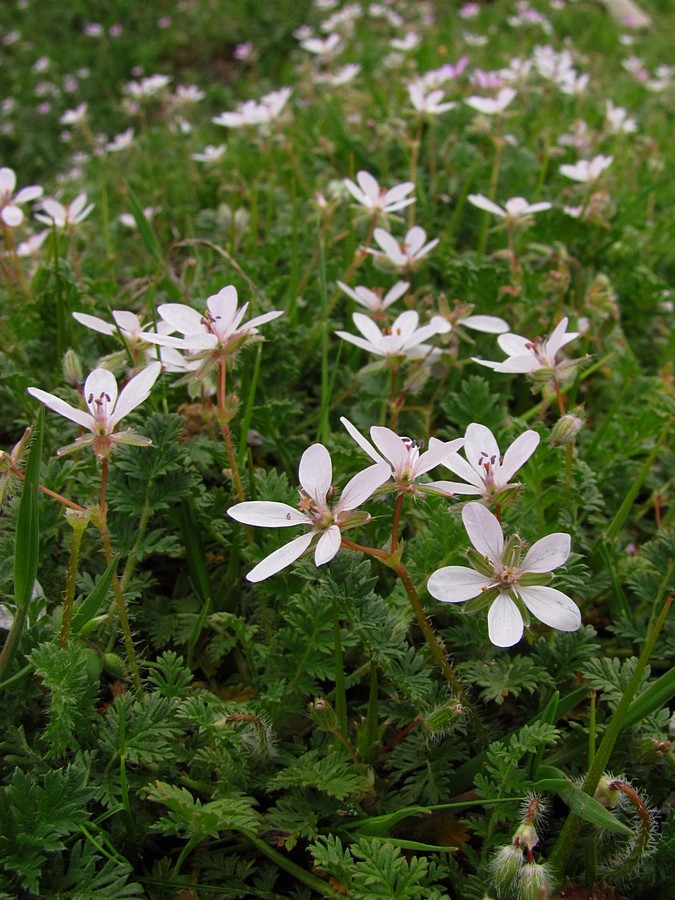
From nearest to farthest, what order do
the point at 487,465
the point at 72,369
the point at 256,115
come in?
1. the point at 487,465
2. the point at 72,369
3. the point at 256,115

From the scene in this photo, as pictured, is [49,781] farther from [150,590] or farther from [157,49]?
[157,49]

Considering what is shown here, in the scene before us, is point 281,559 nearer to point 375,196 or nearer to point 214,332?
point 214,332

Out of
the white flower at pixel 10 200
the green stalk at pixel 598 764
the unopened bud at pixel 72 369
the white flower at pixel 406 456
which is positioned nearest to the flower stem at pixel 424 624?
the white flower at pixel 406 456

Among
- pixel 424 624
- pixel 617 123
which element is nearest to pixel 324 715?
pixel 424 624

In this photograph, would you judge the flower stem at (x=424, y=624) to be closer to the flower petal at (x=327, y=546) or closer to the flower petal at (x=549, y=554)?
the flower petal at (x=327, y=546)

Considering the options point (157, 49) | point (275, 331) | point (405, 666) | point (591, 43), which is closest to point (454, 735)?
point (405, 666)

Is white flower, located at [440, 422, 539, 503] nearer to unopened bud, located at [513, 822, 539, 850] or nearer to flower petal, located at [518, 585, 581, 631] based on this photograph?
flower petal, located at [518, 585, 581, 631]

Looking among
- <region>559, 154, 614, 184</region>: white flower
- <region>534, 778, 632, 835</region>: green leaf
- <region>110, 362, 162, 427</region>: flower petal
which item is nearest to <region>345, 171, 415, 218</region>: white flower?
<region>559, 154, 614, 184</region>: white flower
